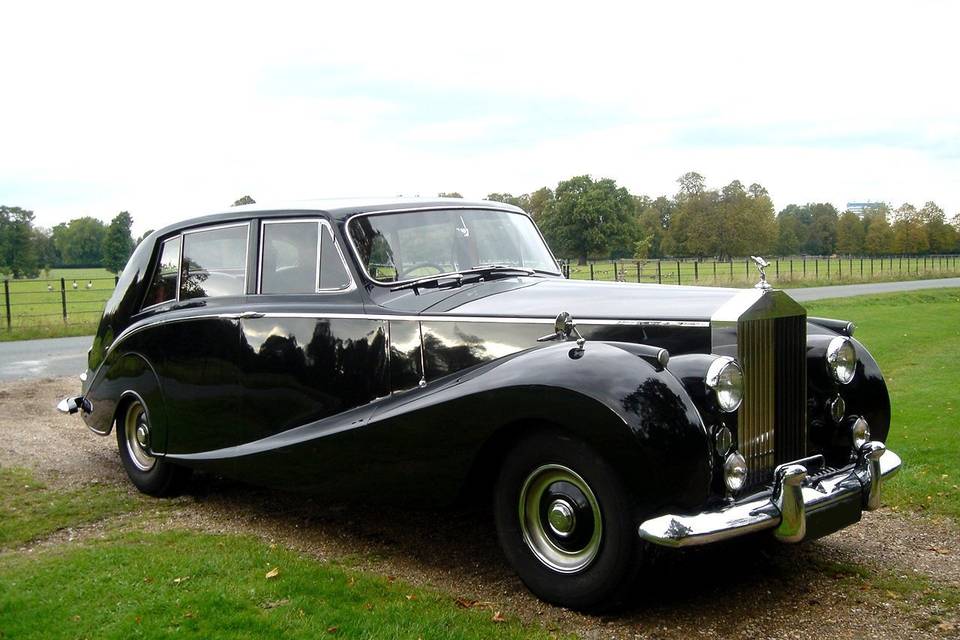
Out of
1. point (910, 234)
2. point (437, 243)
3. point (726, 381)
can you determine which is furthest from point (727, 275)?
point (910, 234)

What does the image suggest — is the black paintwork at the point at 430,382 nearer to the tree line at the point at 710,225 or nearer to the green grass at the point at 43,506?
the green grass at the point at 43,506

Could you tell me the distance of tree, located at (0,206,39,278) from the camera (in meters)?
54.5

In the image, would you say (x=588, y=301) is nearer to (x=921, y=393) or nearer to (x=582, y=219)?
(x=921, y=393)

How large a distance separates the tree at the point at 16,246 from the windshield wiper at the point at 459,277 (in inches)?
2259

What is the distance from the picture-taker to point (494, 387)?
4191 mm

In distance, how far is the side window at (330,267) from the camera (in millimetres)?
5312

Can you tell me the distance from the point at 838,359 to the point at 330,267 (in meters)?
3.09

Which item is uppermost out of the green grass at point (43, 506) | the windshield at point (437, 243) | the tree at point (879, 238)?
the tree at point (879, 238)

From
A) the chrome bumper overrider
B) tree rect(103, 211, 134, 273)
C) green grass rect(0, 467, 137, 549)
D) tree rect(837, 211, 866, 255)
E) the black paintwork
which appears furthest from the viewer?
tree rect(837, 211, 866, 255)

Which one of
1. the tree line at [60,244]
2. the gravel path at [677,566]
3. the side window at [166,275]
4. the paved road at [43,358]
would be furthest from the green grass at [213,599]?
the tree line at [60,244]

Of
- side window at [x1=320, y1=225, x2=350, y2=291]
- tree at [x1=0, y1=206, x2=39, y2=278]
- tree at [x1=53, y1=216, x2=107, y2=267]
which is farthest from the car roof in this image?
tree at [x1=53, y1=216, x2=107, y2=267]

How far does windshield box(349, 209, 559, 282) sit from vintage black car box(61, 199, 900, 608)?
0.02 metres

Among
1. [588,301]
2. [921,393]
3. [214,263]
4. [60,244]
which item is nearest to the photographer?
[588,301]

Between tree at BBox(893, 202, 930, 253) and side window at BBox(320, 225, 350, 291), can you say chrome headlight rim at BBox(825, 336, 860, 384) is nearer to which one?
side window at BBox(320, 225, 350, 291)
